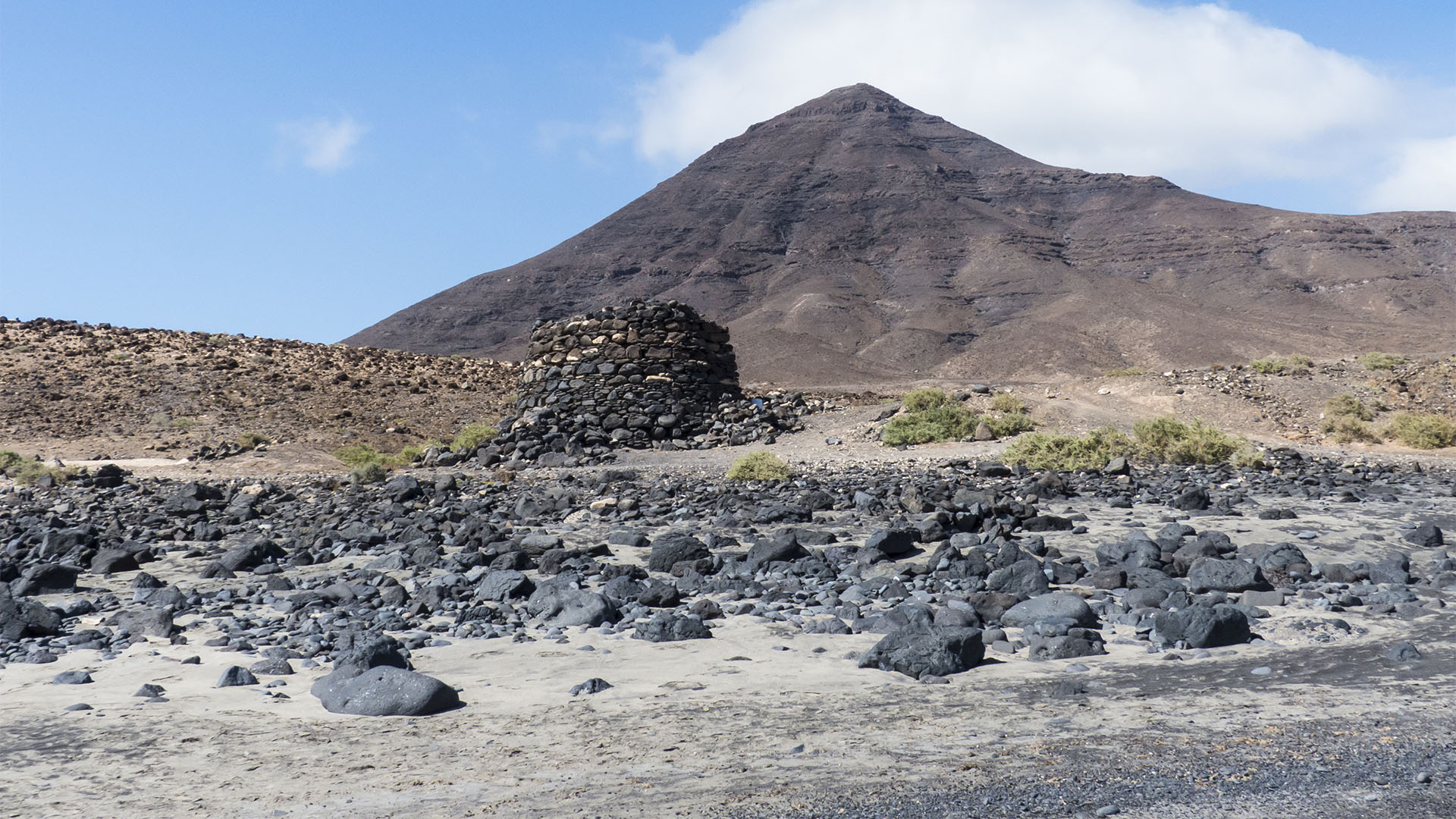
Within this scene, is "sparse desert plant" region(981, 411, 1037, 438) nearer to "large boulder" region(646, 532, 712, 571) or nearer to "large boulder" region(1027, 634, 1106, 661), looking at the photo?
"large boulder" region(646, 532, 712, 571)

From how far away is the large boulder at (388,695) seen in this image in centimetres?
Result: 471

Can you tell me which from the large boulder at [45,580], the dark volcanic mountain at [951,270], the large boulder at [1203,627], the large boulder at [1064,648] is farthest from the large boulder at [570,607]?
the dark volcanic mountain at [951,270]

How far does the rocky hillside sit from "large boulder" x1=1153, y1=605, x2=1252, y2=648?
21.0 metres

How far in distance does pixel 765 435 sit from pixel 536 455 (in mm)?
4307

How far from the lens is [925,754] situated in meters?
4.05

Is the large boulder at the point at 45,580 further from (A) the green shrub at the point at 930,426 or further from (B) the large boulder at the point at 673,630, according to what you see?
(A) the green shrub at the point at 930,426

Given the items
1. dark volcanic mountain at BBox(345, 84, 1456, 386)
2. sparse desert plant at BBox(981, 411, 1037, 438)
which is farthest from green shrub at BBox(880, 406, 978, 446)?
dark volcanic mountain at BBox(345, 84, 1456, 386)

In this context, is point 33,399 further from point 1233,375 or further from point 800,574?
point 1233,375

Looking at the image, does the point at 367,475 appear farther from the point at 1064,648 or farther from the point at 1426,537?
the point at 1426,537

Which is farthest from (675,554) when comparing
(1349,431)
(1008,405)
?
(1349,431)

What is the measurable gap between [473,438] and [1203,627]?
58.1ft

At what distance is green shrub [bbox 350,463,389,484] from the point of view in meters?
15.4

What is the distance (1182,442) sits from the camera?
617 inches

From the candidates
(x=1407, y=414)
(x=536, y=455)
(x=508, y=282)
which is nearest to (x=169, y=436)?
(x=536, y=455)
